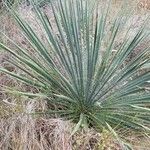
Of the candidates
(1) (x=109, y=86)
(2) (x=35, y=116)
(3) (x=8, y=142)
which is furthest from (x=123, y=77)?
(3) (x=8, y=142)

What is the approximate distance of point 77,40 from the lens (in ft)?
10.7

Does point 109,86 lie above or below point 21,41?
below

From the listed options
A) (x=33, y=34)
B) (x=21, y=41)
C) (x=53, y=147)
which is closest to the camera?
(x=53, y=147)

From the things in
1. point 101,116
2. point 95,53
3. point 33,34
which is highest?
point 33,34

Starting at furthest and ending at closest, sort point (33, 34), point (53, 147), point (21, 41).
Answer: point (21, 41)
point (33, 34)
point (53, 147)

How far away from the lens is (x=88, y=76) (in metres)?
3.21

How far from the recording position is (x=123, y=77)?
325 cm

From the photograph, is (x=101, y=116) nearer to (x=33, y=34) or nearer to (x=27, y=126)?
(x=27, y=126)

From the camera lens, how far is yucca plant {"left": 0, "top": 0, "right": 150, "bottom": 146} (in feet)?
10.5

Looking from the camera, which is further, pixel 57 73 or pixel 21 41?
pixel 21 41

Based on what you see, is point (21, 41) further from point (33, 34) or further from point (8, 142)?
point (8, 142)

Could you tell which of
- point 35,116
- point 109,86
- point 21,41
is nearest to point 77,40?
point 109,86

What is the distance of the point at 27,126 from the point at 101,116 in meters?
0.53

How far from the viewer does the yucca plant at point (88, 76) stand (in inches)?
126
